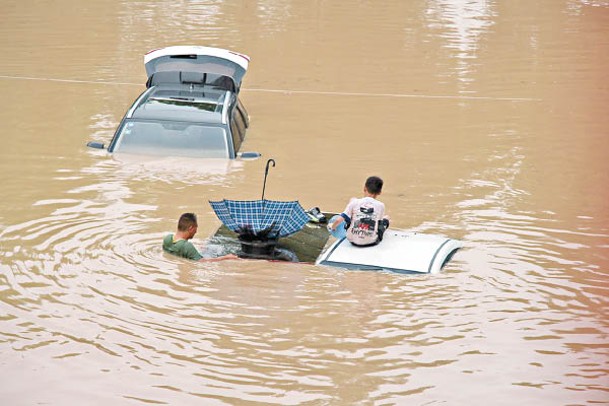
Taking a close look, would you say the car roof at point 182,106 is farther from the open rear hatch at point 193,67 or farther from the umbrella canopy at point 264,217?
the umbrella canopy at point 264,217

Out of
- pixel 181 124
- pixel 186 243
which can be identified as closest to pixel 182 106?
pixel 181 124

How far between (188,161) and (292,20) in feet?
58.0

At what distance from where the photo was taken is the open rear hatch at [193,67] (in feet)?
60.1

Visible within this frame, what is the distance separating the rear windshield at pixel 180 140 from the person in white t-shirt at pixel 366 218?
15.4ft

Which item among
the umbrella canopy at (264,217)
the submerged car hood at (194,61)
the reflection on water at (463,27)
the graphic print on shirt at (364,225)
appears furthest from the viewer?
the reflection on water at (463,27)

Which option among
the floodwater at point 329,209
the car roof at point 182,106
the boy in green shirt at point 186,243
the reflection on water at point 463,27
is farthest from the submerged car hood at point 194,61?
the reflection on water at point 463,27

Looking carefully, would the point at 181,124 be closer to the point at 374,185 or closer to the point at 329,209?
the point at 329,209

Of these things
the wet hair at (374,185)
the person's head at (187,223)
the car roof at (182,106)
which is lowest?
the person's head at (187,223)

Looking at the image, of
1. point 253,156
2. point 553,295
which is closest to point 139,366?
point 553,295

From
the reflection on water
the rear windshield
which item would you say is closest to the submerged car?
the rear windshield

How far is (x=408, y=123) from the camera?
67.1ft

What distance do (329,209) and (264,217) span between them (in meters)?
2.71

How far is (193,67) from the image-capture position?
1838 cm

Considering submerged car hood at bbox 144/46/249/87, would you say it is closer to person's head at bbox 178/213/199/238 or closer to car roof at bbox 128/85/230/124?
car roof at bbox 128/85/230/124
